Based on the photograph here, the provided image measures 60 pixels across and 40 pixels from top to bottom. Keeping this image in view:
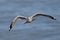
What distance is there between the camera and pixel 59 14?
42.1 metres

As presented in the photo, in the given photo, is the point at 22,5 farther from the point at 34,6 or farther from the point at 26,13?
the point at 26,13

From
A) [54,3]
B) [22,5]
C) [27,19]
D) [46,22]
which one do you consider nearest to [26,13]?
[46,22]

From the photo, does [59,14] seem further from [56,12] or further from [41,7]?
[41,7]

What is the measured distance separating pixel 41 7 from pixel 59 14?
17.5 feet

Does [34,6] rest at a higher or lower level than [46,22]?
higher

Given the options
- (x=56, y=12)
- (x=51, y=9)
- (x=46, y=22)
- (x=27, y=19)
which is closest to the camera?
(x=27, y=19)

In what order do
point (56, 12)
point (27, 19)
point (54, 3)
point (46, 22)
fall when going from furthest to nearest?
1. point (54, 3)
2. point (56, 12)
3. point (46, 22)
4. point (27, 19)

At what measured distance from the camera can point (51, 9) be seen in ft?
154

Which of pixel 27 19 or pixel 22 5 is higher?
pixel 22 5

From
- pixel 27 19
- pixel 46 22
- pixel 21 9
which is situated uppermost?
pixel 21 9

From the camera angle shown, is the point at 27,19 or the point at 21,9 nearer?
the point at 27,19

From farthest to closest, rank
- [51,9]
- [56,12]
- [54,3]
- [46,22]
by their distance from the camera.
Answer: [54,3]
[51,9]
[56,12]
[46,22]

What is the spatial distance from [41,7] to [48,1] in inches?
204

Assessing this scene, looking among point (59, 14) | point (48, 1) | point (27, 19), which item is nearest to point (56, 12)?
point (59, 14)
